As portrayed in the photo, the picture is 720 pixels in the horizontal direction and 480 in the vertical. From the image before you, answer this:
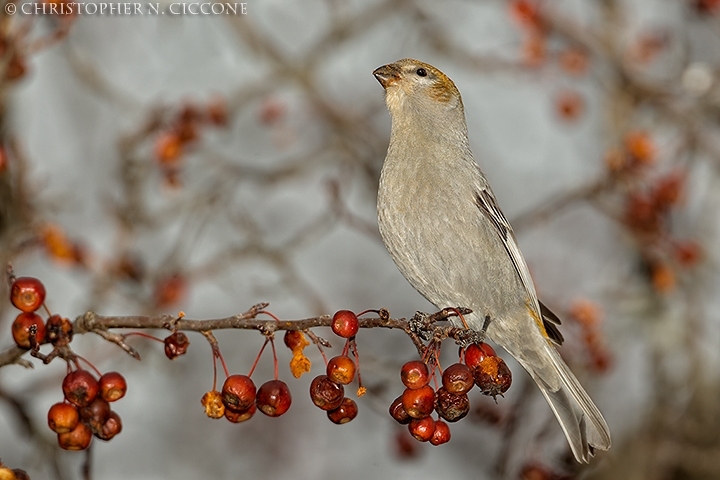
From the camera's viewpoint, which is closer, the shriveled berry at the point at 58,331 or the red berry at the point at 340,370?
the shriveled berry at the point at 58,331

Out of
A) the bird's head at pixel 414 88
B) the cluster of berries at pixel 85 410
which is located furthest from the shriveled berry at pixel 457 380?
the bird's head at pixel 414 88

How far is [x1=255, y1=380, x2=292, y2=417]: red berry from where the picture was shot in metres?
2.38

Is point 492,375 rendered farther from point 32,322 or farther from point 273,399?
point 32,322

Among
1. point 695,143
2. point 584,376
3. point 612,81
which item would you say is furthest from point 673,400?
point 612,81

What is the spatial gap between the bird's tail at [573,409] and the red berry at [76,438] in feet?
7.48

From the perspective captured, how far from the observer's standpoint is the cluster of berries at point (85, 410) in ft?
7.52

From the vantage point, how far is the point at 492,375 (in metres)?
2.59

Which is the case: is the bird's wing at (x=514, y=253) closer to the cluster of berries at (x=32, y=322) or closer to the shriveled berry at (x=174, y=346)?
the shriveled berry at (x=174, y=346)

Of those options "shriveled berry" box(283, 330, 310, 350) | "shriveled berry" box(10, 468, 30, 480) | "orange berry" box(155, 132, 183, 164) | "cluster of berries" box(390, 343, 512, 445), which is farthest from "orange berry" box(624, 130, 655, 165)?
"shriveled berry" box(10, 468, 30, 480)

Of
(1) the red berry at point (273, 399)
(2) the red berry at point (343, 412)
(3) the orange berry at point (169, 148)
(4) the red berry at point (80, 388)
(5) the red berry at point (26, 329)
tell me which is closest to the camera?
(5) the red berry at point (26, 329)

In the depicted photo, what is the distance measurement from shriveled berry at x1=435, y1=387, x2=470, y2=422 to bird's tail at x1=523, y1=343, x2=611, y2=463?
137cm

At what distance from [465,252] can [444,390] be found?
1.37 meters

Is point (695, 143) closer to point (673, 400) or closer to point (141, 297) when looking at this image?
point (673, 400)

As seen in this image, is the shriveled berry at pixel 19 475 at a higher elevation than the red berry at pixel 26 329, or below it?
below
